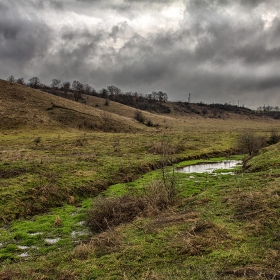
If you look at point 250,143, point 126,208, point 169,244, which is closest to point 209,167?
point 250,143

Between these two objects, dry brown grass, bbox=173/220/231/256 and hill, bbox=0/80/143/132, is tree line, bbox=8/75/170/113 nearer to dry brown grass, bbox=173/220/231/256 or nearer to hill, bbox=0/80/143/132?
hill, bbox=0/80/143/132

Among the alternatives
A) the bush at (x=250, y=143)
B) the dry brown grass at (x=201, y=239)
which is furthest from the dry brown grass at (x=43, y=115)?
the dry brown grass at (x=201, y=239)

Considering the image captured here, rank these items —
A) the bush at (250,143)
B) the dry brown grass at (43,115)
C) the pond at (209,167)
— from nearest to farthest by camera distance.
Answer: the pond at (209,167), the bush at (250,143), the dry brown grass at (43,115)

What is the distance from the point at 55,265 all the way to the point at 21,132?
5383 cm

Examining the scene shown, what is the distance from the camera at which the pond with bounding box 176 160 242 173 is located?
30423 mm

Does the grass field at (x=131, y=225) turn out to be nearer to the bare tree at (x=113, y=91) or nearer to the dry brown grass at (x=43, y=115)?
the dry brown grass at (x=43, y=115)

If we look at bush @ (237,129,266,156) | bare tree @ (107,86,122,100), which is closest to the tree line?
bare tree @ (107,86,122,100)

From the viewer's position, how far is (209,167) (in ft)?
107

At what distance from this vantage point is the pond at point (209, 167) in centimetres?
3042

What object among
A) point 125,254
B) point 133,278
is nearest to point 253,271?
point 133,278

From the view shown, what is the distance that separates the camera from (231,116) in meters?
175

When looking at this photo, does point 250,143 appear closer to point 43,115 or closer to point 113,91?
point 43,115

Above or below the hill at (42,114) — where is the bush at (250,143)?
below

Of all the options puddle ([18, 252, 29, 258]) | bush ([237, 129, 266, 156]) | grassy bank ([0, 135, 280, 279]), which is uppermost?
bush ([237, 129, 266, 156])
